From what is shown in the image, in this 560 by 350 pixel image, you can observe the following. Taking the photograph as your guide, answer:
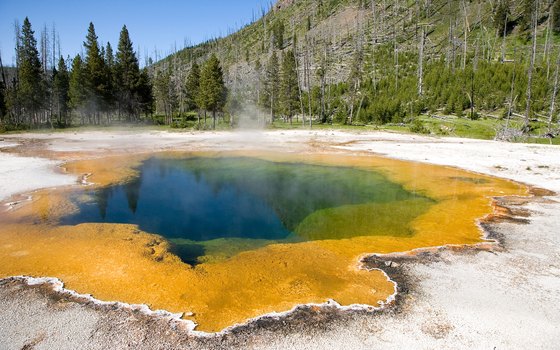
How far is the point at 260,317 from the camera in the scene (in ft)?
17.1

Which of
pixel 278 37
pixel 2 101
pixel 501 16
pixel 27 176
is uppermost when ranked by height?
pixel 278 37

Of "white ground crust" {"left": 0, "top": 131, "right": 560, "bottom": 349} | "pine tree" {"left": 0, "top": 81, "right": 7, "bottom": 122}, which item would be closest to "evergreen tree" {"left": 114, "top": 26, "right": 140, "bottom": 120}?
"pine tree" {"left": 0, "top": 81, "right": 7, "bottom": 122}

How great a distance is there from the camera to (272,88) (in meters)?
49.4

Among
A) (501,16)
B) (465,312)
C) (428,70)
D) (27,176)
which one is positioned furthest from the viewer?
(501,16)

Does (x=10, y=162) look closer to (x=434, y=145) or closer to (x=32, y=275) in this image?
(x=32, y=275)

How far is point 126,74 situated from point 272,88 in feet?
67.2

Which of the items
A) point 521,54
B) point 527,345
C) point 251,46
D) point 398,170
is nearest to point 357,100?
point 521,54

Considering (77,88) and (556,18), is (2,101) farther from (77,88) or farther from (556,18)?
(556,18)

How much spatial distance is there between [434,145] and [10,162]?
84.9 ft

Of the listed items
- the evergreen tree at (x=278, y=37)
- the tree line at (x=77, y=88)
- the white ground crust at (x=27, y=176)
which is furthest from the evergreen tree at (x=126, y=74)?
the evergreen tree at (x=278, y=37)

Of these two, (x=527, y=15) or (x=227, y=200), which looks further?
(x=527, y=15)

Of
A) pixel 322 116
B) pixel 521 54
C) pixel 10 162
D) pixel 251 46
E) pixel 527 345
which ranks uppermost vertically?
pixel 251 46

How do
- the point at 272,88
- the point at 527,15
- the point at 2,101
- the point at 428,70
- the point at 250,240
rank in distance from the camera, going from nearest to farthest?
the point at 250,240 → the point at 2,101 → the point at 428,70 → the point at 272,88 → the point at 527,15

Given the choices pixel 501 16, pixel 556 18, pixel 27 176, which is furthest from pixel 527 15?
pixel 27 176
